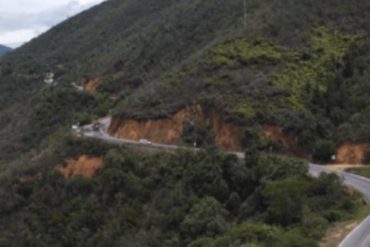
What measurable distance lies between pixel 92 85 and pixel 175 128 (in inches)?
1358

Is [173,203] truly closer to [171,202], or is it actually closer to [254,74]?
[171,202]

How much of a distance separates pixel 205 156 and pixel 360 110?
13.1m

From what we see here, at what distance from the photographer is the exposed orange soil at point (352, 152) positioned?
141 ft

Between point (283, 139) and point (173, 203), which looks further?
point (283, 139)

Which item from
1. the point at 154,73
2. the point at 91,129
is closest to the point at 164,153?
the point at 91,129

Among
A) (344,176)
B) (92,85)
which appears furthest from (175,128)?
(92,85)

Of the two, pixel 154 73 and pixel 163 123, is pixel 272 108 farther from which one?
pixel 154 73

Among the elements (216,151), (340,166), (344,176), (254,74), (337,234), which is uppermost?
(254,74)

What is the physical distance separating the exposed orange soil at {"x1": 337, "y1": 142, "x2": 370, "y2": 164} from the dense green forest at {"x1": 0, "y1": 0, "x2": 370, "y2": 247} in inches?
19.2

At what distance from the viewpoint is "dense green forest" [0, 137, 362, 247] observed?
2967 centimetres

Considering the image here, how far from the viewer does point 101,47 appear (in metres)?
119

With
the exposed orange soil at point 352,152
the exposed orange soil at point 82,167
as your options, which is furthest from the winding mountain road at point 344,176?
the exposed orange soil at point 352,152

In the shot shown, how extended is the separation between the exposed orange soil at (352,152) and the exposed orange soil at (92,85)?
1639 inches

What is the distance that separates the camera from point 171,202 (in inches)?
1481
